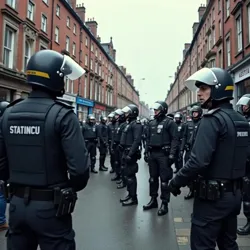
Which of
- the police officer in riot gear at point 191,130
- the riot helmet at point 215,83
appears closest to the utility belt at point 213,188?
the police officer in riot gear at point 191,130

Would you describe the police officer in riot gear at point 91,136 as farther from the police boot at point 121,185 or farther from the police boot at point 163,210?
the police boot at point 163,210

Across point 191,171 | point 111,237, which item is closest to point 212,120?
point 191,171

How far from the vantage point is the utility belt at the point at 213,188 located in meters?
2.11

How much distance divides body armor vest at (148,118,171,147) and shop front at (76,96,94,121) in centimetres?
2139

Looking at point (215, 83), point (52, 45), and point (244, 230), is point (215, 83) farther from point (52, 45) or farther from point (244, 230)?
point (52, 45)

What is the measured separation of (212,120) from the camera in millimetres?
2189

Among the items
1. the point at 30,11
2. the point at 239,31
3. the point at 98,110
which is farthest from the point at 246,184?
the point at 98,110

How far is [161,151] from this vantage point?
4.70 meters

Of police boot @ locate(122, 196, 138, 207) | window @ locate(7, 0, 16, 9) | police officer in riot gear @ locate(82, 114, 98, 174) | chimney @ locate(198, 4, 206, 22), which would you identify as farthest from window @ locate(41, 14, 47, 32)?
chimney @ locate(198, 4, 206, 22)

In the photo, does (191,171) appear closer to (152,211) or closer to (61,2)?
(152,211)

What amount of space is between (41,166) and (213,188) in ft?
4.77

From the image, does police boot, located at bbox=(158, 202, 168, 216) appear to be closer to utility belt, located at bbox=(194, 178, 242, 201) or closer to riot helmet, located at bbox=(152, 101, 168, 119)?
riot helmet, located at bbox=(152, 101, 168, 119)

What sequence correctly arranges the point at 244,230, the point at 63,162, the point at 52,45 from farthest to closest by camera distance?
1. the point at 52,45
2. the point at 244,230
3. the point at 63,162

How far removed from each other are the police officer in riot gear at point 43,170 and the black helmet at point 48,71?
7 cm
